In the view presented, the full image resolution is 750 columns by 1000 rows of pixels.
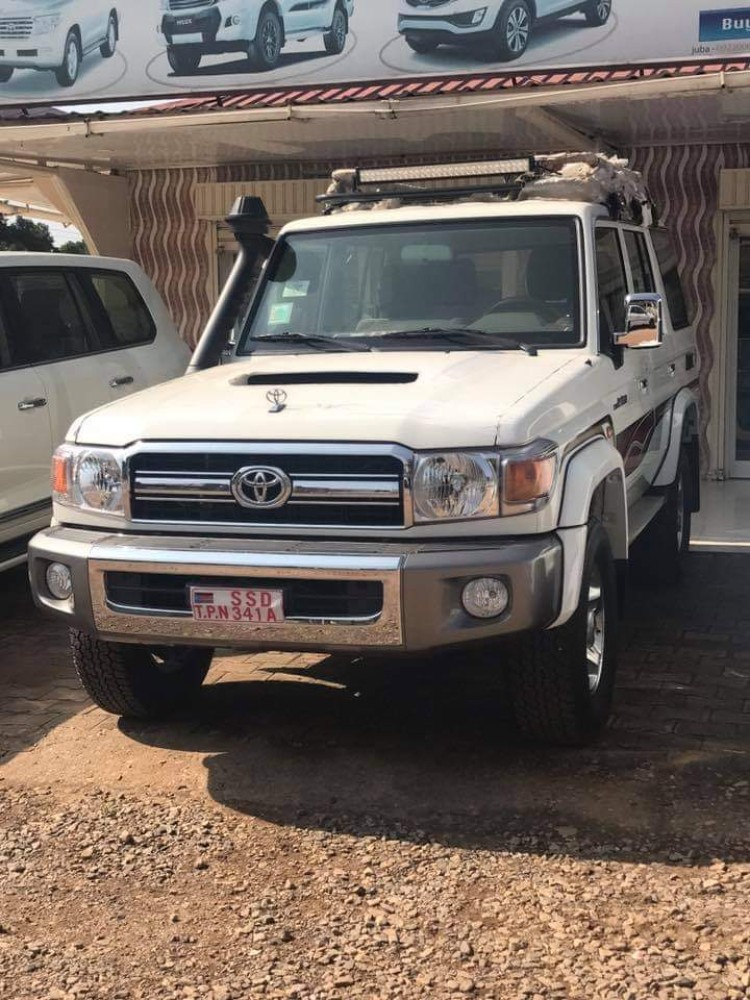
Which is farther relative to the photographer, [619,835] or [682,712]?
[682,712]

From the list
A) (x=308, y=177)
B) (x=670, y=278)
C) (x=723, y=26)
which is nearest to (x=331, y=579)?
(x=670, y=278)

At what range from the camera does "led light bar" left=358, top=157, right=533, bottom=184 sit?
18.9 feet

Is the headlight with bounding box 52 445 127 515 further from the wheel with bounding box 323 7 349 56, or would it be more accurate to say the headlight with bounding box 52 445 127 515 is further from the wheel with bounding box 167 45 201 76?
the wheel with bounding box 167 45 201 76

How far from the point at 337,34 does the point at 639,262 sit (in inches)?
172

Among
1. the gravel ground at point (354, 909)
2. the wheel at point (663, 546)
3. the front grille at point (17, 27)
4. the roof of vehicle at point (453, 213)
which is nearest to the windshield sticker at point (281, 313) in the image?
the roof of vehicle at point (453, 213)

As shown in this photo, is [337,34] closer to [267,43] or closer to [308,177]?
[267,43]

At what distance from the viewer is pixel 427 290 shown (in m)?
5.42

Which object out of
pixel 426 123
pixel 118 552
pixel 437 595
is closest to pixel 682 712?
pixel 437 595

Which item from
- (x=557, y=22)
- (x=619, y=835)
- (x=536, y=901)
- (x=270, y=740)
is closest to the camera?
(x=536, y=901)

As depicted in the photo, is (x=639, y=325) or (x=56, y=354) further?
(x=56, y=354)

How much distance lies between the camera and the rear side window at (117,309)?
7426 millimetres

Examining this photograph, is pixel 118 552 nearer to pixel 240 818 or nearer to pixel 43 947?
pixel 240 818

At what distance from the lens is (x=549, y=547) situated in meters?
3.99

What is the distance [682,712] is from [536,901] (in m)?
1.74
